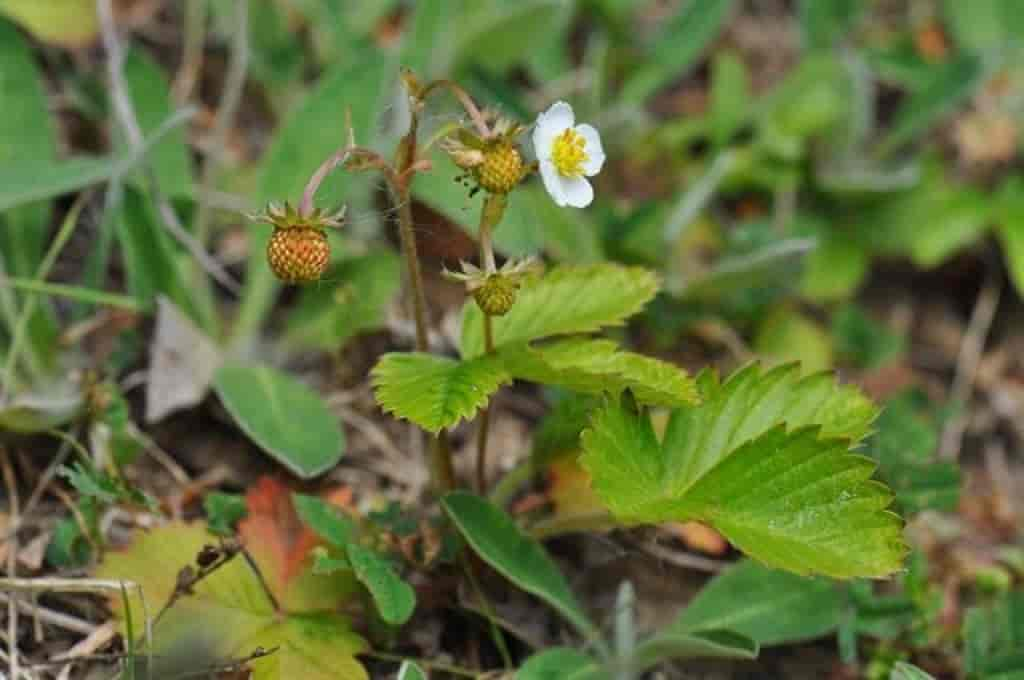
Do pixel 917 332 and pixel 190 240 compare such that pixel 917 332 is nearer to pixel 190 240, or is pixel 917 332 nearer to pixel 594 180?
pixel 594 180

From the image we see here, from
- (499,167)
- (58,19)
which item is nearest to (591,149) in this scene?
(499,167)

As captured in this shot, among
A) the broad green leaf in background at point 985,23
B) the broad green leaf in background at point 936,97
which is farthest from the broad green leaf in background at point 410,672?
the broad green leaf in background at point 985,23

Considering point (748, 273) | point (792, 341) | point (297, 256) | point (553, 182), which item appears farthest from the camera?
point (792, 341)

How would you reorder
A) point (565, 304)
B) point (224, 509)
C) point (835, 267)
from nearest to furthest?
1. point (565, 304)
2. point (224, 509)
3. point (835, 267)

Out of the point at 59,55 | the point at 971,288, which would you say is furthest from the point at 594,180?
the point at 59,55

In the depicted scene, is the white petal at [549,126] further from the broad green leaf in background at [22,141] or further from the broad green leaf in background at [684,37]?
the broad green leaf in background at [684,37]

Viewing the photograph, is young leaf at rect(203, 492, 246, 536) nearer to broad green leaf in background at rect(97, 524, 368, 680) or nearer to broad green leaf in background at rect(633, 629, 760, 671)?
broad green leaf in background at rect(97, 524, 368, 680)

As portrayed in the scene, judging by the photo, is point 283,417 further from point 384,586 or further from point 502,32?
point 502,32
